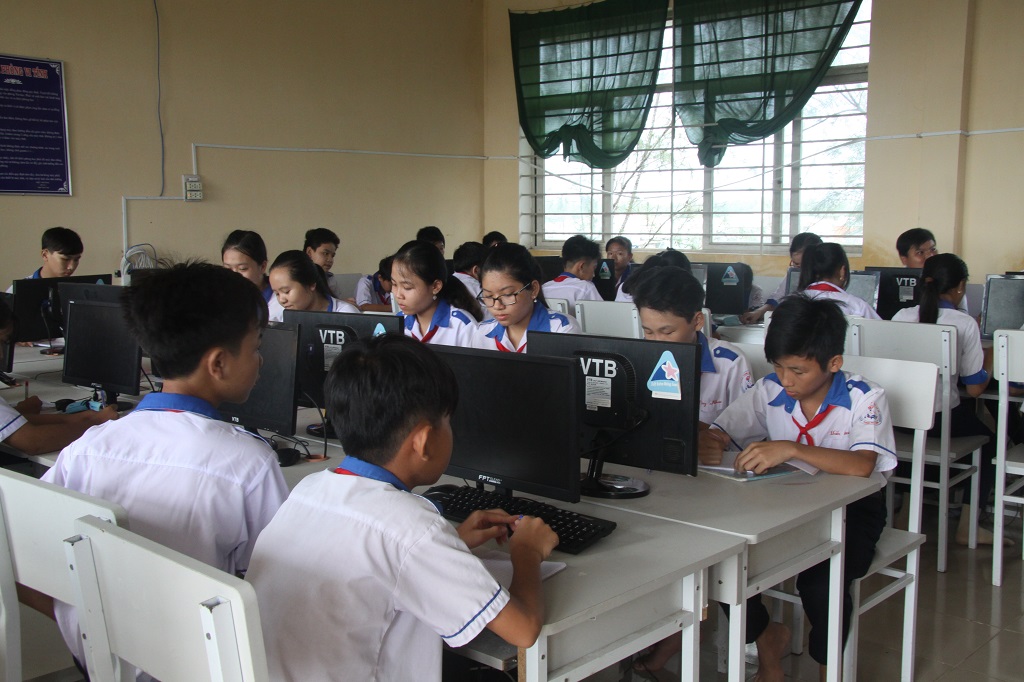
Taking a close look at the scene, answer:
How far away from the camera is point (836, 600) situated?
6.73 feet

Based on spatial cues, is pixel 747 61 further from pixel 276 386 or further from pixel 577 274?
pixel 276 386

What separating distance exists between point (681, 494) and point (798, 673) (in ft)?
3.12

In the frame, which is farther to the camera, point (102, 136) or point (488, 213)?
point (488, 213)

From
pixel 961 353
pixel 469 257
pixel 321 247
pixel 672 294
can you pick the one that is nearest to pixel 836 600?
pixel 672 294

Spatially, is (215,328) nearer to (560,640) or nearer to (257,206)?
(560,640)

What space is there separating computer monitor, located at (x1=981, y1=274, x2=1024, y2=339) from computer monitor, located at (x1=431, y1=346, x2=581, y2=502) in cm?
320

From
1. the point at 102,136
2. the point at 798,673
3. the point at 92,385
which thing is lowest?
the point at 798,673

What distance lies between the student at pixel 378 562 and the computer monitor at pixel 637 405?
55 cm

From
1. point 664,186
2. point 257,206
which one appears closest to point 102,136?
point 257,206

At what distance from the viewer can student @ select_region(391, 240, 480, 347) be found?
3.12 m

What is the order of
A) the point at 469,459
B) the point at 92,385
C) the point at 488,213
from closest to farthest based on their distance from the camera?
the point at 469,459
the point at 92,385
the point at 488,213

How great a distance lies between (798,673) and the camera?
2.55m

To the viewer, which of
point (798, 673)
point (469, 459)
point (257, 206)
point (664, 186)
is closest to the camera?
point (469, 459)

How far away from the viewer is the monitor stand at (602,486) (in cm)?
194
